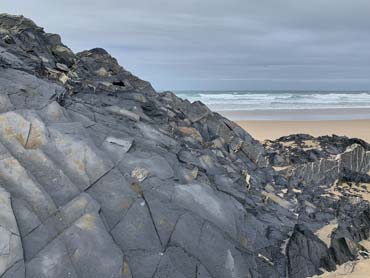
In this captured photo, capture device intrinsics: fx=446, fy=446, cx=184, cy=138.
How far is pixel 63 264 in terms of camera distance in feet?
16.2

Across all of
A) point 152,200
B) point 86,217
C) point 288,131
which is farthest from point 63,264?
point 288,131

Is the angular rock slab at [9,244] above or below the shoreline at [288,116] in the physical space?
above

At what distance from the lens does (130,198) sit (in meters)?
6.05

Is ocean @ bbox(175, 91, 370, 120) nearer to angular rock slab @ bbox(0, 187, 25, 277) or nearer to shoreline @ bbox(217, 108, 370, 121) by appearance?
shoreline @ bbox(217, 108, 370, 121)

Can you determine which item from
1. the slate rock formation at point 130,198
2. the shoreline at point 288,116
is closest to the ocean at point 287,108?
the shoreline at point 288,116

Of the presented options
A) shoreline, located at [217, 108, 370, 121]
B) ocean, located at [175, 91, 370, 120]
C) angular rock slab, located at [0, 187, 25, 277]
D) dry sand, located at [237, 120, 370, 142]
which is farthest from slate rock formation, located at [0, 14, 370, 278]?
ocean, located at [175, 91, 370, 120]

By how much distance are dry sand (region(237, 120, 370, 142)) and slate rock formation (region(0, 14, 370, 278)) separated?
12203 millimetres

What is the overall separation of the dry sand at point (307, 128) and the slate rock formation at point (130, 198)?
40.0ft

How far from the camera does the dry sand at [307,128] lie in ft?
73.6

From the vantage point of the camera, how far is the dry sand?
22.4 metres

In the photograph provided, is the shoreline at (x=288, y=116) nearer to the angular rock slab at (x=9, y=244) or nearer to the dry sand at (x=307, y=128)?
the dry sand at (x=307, y=128)

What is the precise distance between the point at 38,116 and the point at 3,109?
0.49 meters

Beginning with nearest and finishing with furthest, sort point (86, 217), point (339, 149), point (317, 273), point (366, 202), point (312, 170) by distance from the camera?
point (86, 217) < point (317, 273) < point (366, 202) < point (312, 170) < point (339, 149)

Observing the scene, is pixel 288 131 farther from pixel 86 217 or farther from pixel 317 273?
pixel 86 217
